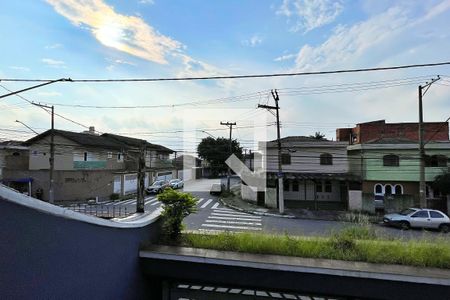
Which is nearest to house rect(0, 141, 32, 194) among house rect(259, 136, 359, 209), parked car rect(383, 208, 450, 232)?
house rect(259, 136, 359, 209)

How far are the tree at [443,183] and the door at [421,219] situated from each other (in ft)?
21.3

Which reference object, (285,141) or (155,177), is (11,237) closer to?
(285,141)

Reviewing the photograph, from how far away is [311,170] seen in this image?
30.1 m

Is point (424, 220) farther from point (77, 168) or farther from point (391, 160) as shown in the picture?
point (77, 168)

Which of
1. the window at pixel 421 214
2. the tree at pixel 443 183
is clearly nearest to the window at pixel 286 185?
the tree at pixel 443 183

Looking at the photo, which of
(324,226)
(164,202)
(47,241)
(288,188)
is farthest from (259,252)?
(288,188)

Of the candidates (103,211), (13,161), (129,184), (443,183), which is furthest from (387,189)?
(13,161)

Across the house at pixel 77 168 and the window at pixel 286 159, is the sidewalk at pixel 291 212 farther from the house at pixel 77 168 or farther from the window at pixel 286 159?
the house at pixel 77 168

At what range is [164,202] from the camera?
10141 mm

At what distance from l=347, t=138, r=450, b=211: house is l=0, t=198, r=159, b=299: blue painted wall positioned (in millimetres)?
22761

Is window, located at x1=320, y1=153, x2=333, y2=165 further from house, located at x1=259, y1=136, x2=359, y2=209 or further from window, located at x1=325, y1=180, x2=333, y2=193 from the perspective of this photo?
window, located at x1=325, y1=180, x2=333, y2=193

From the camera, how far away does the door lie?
1902cm

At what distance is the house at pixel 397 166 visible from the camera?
26.2 meters

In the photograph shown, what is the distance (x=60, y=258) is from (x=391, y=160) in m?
27.6
